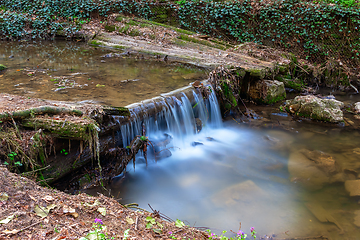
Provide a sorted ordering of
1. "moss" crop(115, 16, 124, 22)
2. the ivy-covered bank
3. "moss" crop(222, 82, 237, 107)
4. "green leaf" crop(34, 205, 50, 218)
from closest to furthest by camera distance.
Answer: "green leaf" crop(34, 205, 50, 218) < "moss" crop(222, 82, 237, 107) < the ivy-covered bank < "moss" crop(115, 16, 124, 22)

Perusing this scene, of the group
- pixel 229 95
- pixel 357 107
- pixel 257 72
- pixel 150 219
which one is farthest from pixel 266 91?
pixel 150 219

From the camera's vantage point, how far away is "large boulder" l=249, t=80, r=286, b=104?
27.5 feet

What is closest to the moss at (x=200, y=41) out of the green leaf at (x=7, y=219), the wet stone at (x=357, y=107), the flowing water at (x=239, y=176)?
the flowing water at (x=239, y=176)

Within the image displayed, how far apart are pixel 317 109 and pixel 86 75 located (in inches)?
274

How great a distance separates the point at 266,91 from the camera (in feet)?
27.6

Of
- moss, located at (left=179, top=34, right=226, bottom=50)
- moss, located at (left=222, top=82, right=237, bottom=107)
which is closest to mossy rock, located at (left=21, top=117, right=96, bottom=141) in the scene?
moss, located at (left=222, top=82, right=237, bottom=107)

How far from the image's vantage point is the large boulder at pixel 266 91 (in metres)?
8.38

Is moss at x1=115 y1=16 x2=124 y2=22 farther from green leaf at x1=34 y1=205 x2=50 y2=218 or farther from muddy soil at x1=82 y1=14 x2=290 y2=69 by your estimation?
green leaf at x1=34 y1=205 x2=50 y2=218

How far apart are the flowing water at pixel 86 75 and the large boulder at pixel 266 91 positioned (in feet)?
6.46

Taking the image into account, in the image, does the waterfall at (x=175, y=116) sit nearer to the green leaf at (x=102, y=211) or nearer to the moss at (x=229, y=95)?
the moss at (x=229, y=95)

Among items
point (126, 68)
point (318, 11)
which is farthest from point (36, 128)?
point (318, 11)

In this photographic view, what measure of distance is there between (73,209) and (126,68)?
6.12 m

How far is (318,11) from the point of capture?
1044cm

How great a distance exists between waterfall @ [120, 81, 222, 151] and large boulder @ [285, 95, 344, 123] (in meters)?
2.50
